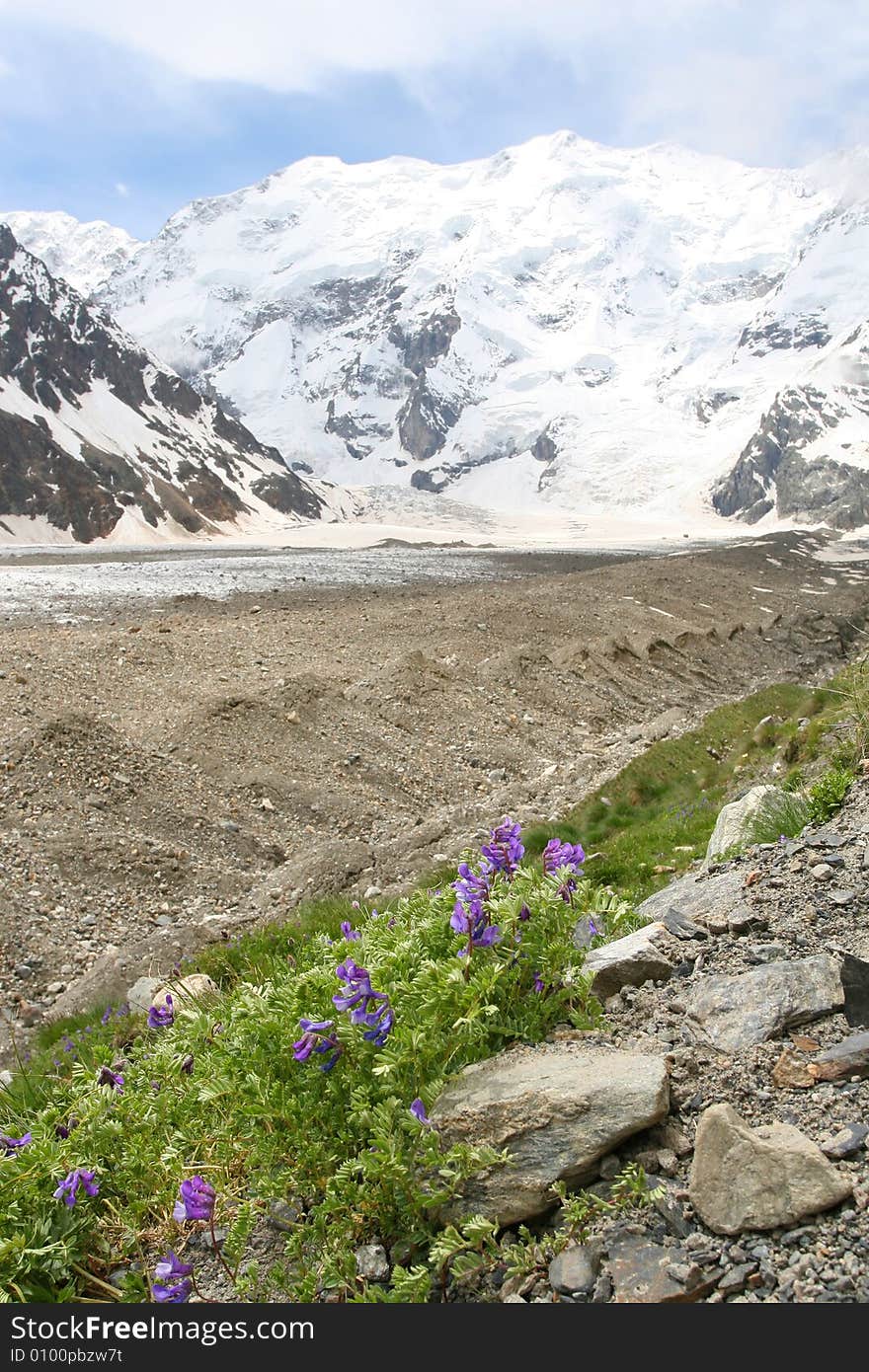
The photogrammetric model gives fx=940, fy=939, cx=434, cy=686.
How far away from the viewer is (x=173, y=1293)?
123 inches

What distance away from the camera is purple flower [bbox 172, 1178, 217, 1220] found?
3258mm

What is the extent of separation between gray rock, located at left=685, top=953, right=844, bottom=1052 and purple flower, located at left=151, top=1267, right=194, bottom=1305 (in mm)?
2055

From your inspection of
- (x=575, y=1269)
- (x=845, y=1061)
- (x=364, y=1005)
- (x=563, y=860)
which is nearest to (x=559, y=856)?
(x=563, y=860)

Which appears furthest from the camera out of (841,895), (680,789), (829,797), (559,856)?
(680,789)

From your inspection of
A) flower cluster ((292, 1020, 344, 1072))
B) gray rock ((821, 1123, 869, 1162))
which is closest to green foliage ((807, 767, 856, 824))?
gray rock ((821, 1123, 869, 1162))

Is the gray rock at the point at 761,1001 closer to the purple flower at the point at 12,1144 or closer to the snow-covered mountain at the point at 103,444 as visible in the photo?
the purple flower at the point at 12,1144

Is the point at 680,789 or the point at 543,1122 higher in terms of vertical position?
the point at 543,1122

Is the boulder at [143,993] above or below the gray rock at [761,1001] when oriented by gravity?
below

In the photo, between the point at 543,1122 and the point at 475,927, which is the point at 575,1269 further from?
the point at 475,927

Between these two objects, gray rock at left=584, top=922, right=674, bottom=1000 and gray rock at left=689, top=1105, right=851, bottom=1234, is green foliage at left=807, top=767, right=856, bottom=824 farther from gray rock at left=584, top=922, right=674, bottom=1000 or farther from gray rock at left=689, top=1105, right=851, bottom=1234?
gray rock at left=689, top=1105, right=851, bottom=1234

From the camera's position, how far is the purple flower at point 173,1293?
3.13 m

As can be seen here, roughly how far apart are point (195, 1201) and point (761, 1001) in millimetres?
2286

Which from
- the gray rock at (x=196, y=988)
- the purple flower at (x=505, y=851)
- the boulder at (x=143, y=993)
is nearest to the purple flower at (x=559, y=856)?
the purple flower at (x=505, y=851)

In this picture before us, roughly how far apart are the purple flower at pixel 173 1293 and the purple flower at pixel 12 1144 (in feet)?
3.15
